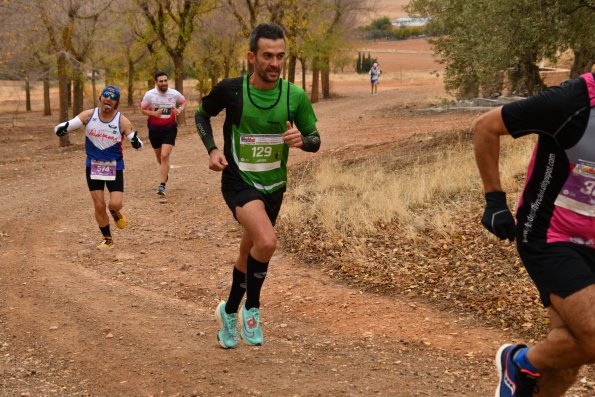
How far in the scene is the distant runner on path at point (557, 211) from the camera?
3535 millimetres

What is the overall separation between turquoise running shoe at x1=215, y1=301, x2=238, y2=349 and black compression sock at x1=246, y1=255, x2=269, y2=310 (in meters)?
0.26

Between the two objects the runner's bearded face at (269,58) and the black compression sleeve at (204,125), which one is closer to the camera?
the runner's bearded face at (269,58)

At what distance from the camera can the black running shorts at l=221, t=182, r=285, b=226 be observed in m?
5.46

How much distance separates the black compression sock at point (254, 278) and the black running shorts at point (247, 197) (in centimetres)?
35

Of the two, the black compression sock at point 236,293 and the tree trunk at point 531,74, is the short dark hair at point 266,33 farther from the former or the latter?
the tree trunk at point 531,74

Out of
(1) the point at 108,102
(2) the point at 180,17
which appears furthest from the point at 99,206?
(2) the point at 180,17

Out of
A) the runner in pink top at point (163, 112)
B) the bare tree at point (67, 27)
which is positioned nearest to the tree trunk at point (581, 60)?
the runner in pink top at point (163, 112)

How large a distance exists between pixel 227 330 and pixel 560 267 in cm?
304

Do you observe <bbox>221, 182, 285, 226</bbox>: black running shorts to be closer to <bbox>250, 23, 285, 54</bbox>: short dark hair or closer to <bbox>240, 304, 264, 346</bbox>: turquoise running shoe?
<bbox>240, 304, 264, 346</bbox>: turquoise running shoe

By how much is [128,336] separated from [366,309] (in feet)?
7.38

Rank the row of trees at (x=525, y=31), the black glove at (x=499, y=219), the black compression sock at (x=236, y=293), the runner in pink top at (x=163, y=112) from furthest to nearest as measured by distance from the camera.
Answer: the runner in pink top at (x=163, y=112) → the row of trees at (x=525, y=31) → the black compression sock at (x=236, y=293) → the black glove at (x=499, y=219)

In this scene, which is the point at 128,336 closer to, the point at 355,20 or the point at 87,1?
the point at 87,1

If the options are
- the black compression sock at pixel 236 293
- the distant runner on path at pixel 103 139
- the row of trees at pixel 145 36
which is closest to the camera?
the black compression sock at pixel 236 293

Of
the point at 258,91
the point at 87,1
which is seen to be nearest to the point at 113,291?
the point at 258,91
